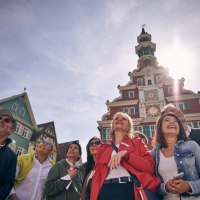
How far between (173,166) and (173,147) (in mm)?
327

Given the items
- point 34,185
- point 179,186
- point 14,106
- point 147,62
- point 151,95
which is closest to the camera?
point 179,186

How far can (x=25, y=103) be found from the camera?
24531 millimetres

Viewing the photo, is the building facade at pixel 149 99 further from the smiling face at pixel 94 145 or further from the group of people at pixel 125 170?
the group of people at pixel 125 170

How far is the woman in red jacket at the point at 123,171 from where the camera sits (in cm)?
250

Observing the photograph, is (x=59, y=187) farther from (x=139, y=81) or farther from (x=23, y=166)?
(x=139, y=81)

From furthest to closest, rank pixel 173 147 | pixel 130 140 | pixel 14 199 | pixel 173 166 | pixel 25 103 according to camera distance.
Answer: pixel 25 103, pixel 14 199, pixel 130 140, pixel 173 147, pixel 173 166

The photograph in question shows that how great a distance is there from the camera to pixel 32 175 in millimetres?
4328

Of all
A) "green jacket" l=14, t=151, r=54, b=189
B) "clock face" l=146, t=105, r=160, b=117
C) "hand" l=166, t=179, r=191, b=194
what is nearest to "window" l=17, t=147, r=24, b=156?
"clock face" l=146, t=105, r=160, b=117

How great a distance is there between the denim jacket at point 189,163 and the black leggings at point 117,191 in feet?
1.34

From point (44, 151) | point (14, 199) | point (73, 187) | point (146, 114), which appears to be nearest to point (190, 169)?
point (73, 187)

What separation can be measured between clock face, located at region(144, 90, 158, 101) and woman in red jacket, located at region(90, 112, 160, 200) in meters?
20.5

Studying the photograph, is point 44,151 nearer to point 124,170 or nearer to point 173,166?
point 124,170

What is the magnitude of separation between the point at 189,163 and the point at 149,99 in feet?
68.7

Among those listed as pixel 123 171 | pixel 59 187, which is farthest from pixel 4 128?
pixel 123 171
